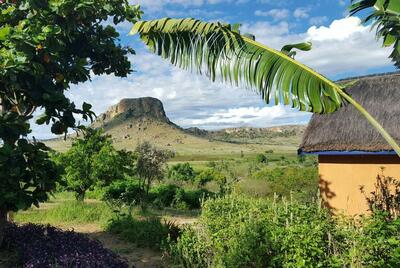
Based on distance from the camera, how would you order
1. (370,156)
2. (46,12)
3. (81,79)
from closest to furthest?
(46,12), (81,79), (370,156)

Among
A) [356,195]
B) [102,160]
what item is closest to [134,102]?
[102,160]

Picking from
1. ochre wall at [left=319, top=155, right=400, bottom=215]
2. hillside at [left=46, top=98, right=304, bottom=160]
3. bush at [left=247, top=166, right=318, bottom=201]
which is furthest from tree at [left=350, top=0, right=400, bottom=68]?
hillside at [left=46, top=98, right=304, bottom=160]

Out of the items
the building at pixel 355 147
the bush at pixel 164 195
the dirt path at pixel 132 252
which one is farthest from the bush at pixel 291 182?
the dirt path at pixel 132 252

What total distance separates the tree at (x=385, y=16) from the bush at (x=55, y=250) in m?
5.69

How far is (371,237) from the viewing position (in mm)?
7484

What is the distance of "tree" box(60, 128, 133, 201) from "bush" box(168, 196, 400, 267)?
40.8ft

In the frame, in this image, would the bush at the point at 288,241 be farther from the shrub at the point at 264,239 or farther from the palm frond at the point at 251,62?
the palm frond at the point at 251,62

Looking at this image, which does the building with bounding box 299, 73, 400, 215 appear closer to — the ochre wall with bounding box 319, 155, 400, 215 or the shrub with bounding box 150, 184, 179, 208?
the ochre wall with bounding box 319, 155, 400, 215

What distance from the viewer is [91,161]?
21391mm

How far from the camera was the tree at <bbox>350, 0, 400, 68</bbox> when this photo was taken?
205 inches

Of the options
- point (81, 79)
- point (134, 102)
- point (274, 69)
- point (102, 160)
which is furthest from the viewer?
point (134, 102)

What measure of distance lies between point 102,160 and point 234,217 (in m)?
12.8

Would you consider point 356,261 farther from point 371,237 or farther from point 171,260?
point 171,260

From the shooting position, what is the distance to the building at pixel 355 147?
11.8m
